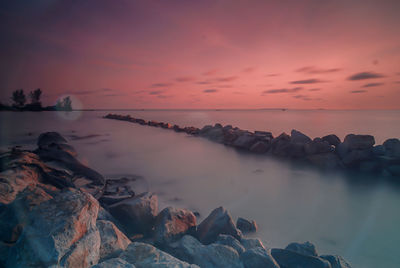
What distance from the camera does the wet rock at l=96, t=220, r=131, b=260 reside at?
196 cm

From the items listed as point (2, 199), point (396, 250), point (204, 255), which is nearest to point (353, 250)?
point (396, 250)

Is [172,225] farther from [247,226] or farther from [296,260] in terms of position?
[296,260]

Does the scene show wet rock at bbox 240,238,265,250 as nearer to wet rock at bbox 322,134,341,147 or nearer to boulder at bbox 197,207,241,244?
boulder at bbox 197,207,241,244

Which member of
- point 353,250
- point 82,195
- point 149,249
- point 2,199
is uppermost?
point 82,195

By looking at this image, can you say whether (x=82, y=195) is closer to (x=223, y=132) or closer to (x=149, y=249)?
(x=149, y=249)

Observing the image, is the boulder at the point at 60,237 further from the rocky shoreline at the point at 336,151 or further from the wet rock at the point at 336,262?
the rocky shoreline at the point at 336,151

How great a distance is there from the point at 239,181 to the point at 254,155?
349 centimetres

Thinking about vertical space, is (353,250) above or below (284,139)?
below

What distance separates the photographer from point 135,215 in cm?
287

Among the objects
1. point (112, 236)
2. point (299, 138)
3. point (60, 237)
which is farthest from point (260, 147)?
point (60, 237)

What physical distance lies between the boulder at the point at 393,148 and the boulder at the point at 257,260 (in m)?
6.54

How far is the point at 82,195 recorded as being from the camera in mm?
2104

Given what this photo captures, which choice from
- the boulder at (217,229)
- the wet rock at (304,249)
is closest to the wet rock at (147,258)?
the boulder at (217,229)

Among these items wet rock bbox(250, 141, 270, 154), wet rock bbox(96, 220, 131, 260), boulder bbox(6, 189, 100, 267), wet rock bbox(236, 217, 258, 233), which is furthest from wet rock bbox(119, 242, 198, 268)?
wet rock bbox(250, 141, 270, 154)
